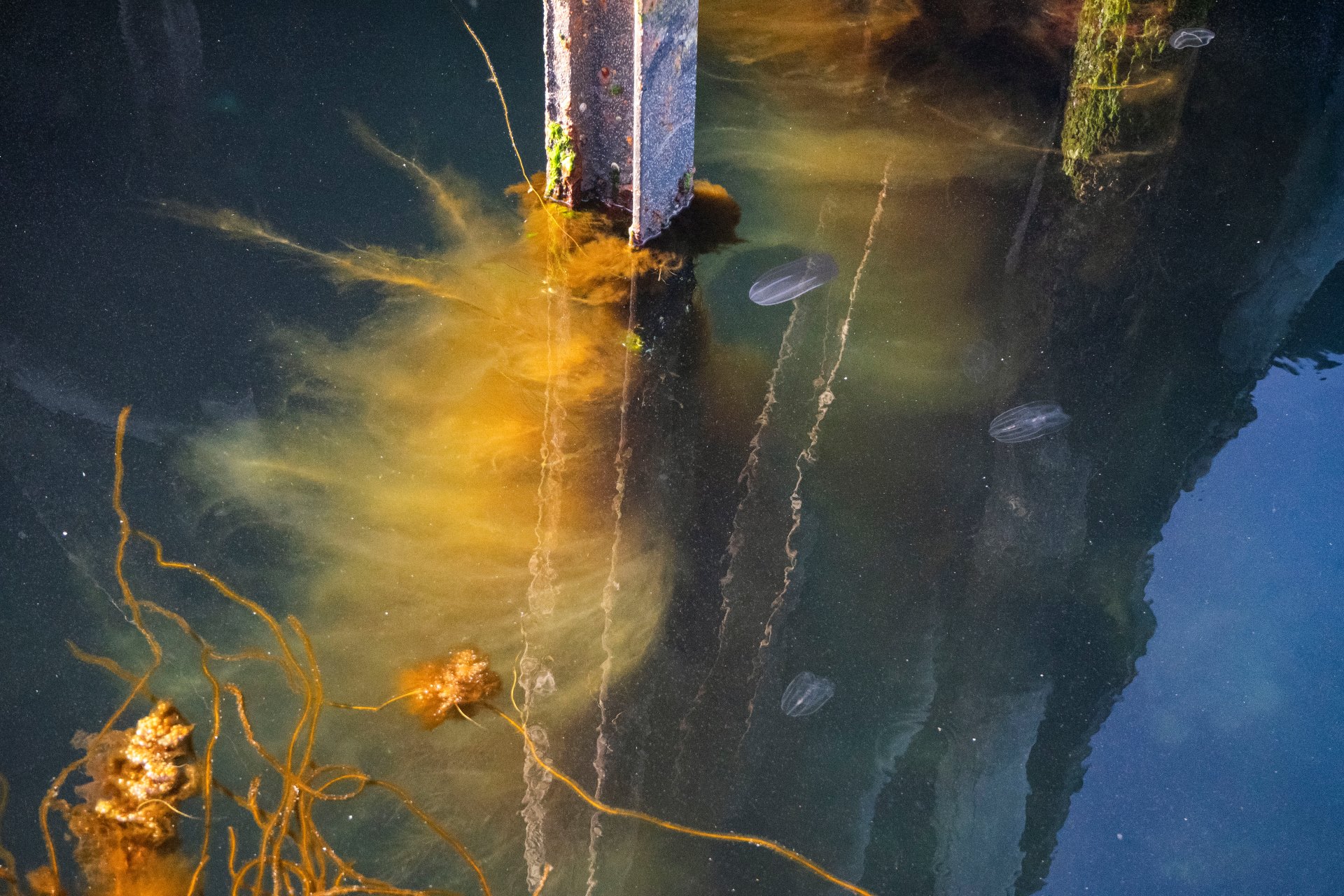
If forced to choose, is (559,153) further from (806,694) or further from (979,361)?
(806,694)

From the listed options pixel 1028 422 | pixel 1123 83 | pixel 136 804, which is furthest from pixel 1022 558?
pixel 1123 83

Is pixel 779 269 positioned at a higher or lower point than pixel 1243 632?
higher

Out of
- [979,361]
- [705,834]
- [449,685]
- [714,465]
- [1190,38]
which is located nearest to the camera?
[705,834]

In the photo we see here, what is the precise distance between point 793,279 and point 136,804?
207 centimetres

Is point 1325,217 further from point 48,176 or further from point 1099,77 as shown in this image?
point 48,176

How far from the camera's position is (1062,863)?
2162 millimetres

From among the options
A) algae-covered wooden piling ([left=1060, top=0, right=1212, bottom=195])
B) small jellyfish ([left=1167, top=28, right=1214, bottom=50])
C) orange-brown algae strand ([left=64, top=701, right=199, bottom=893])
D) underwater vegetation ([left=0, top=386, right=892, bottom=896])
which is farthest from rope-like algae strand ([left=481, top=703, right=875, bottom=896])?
small jellyfish ([left=1167, top=28, right=1214, bottom=50])

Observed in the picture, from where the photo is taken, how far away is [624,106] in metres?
2.99

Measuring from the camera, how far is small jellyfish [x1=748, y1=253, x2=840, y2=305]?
3.04 meters

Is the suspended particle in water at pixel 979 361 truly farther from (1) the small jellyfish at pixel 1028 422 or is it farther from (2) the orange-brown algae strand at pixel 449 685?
(2) the orange-brown algae strand at pixel 449 685

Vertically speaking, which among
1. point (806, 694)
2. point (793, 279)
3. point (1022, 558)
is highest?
point (793, 279)

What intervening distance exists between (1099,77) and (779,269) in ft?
5.27

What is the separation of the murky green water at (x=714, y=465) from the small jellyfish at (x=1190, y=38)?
264 mm

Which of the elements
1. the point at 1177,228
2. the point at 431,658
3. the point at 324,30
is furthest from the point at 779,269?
the point at 324,30
